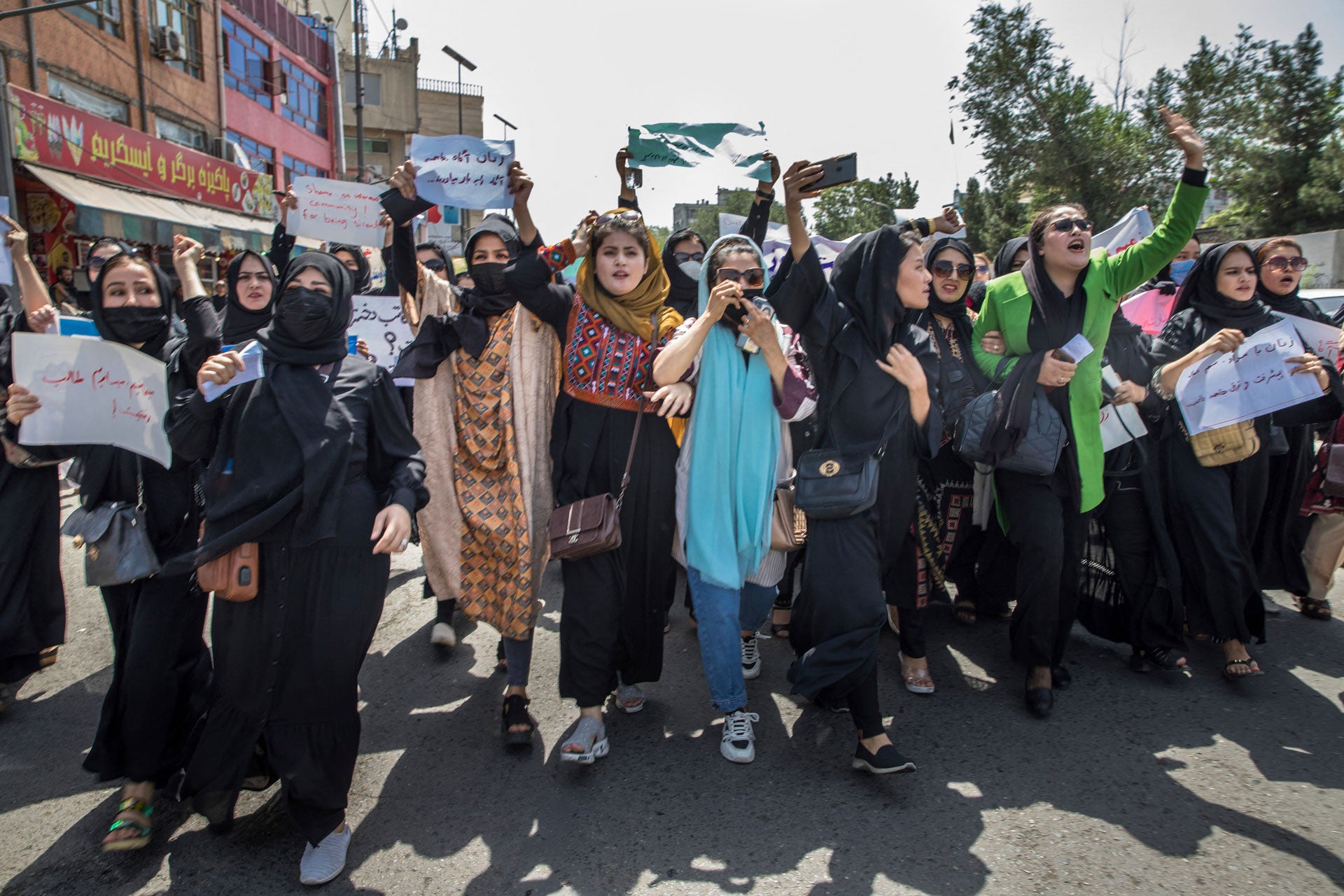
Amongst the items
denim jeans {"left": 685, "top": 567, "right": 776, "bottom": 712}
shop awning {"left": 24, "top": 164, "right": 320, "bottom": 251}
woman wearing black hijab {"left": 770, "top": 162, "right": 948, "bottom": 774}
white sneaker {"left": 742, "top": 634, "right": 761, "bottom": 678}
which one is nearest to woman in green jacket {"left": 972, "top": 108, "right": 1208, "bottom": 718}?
woman wearing black hijab {"left": 770, "top": 162, "right": 948, "bottom": 774}

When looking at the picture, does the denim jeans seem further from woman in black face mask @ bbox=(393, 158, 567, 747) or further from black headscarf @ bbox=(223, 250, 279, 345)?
black headscarf @ bbox=(223, 250, 279, 345)

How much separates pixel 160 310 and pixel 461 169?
1.34 meters

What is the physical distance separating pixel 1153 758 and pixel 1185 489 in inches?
48.9

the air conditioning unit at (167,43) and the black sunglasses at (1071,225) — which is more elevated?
the air conditioning unit at (167,43)

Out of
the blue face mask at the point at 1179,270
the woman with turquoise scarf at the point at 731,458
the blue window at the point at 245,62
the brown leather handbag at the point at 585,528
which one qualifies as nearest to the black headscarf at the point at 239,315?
the brown leather handbag at the point at 585,528

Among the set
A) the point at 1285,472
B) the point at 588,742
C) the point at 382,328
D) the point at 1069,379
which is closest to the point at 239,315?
the point at 382,328

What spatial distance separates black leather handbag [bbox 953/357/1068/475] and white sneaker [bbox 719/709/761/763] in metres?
1.41

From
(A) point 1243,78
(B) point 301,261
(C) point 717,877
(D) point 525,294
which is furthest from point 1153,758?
(A) point 1243,78

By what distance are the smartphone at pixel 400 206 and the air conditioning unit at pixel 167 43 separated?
1800cm

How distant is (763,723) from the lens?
3.38 metres

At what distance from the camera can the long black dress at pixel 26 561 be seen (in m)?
3.33

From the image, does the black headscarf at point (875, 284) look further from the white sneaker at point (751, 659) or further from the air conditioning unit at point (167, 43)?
the air conditioning unit at point (167, 43)

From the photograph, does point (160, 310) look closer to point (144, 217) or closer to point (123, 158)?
point (144, 217)

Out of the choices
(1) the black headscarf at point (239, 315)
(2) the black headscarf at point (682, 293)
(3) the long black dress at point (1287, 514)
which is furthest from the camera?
(2) the black headscarf at point (682, 293)
